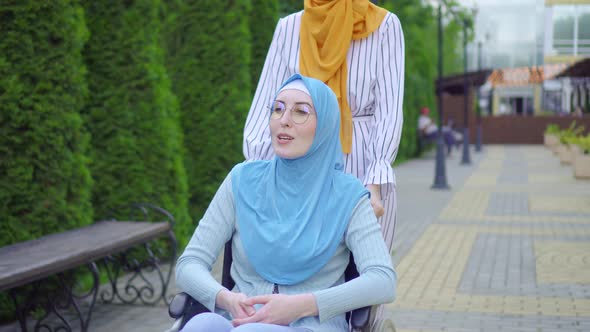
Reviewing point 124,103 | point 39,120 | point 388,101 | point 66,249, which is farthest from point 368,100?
point 124,103

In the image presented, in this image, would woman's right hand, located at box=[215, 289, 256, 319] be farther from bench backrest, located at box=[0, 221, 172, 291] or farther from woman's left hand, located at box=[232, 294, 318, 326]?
bench backrest, located at box=[0, 221, 172, 291]

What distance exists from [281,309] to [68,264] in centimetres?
276

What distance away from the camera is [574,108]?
140ft

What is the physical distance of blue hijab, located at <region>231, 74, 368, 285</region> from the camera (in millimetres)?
2775

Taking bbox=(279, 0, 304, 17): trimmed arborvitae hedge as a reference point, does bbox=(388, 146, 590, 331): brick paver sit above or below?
below

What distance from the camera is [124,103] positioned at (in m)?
7.75

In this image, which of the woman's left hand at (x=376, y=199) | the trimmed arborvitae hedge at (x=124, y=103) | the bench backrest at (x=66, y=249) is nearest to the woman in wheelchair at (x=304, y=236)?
the woman's left hand at (x=376, y=199)

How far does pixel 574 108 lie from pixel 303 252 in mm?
42718

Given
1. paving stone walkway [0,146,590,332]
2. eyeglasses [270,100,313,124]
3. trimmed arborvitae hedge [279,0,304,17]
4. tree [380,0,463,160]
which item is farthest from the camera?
tree [380,0,463,160]

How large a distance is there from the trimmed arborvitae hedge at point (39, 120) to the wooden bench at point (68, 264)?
0.97 feet

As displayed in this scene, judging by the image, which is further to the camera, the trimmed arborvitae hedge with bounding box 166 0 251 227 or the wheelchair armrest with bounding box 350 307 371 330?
the trimmed arborvitae hedge with bounding box 166 0 251 227

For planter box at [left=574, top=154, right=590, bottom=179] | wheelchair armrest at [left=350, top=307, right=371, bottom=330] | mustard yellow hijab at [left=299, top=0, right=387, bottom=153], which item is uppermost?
mustard yellow hijab at [left=299, top=0, right=387, bottom=153]

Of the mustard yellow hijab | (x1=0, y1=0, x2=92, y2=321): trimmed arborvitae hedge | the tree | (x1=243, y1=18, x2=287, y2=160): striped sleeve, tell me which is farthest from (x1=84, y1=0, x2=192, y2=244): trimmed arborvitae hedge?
the tree

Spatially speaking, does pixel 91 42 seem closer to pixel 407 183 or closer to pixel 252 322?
pixel 252 322
